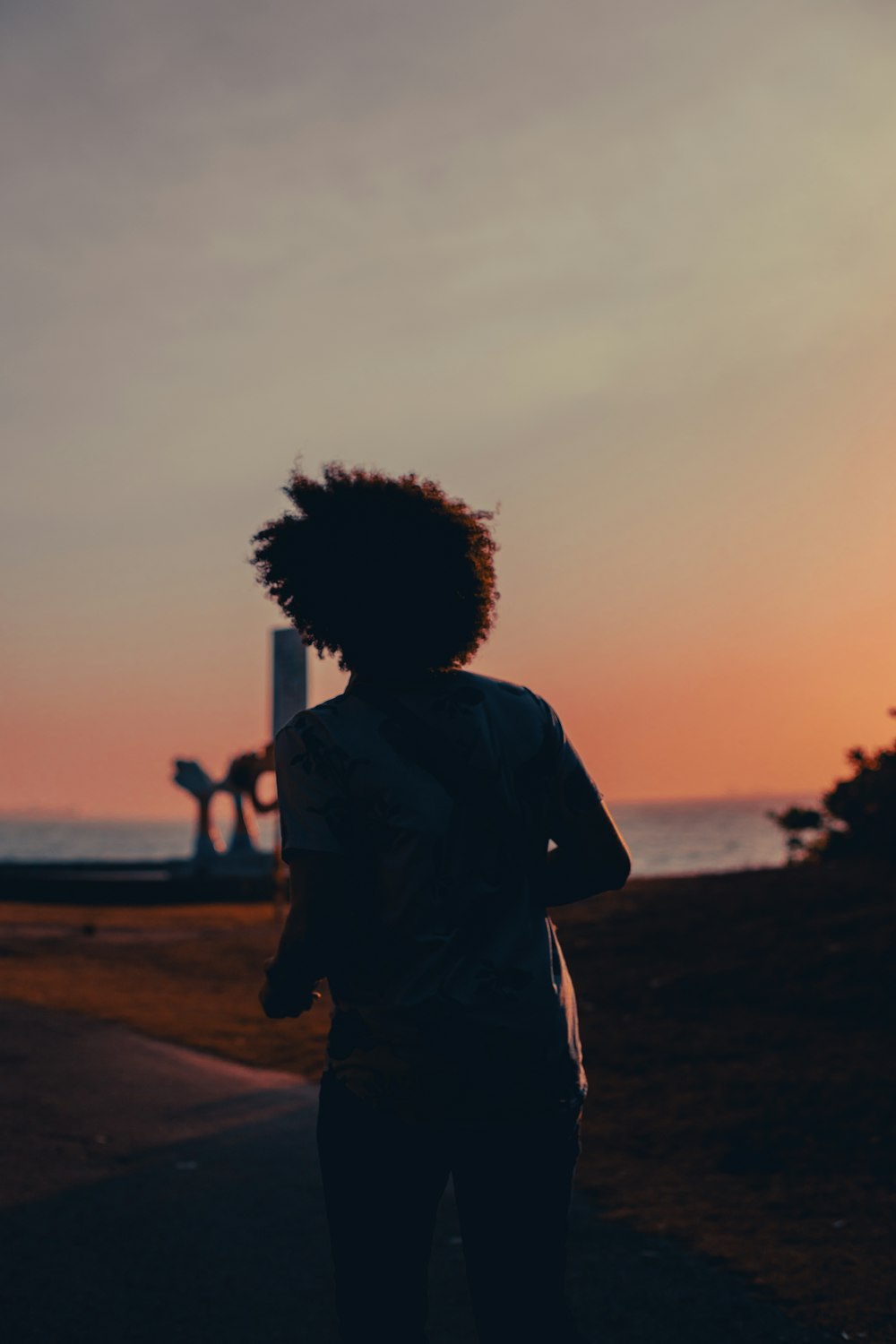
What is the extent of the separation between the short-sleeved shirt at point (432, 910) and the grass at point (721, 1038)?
8.11 feet

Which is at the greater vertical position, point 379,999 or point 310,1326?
point 379,999

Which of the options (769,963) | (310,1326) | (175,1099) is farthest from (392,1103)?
(769,963)

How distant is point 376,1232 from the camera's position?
2119 millimetres

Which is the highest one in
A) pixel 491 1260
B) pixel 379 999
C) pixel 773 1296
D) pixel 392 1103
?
pixel 379 999

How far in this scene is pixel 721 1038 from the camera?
808 centimetres

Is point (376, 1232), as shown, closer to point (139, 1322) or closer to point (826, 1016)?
point (139, 1322)

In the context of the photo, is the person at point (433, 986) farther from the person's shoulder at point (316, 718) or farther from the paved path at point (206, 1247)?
the paved path at point (206, 1247)

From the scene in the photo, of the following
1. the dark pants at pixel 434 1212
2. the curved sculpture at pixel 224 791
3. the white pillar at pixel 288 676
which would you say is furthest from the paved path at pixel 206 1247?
the curved sculpture at pixel 224 791

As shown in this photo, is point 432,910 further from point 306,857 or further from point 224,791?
point 224,791

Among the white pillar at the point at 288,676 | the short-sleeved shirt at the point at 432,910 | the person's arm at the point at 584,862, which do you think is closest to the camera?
the short-sleeved shirt at the point at 432,910

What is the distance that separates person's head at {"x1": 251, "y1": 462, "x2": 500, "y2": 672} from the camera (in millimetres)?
2307

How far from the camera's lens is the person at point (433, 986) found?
2082 mm

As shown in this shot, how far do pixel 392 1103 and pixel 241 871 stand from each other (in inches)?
969

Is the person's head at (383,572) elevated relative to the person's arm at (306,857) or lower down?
elevated
